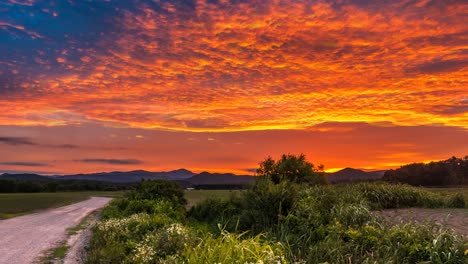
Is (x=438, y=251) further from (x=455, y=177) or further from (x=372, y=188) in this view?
(x=455, y=177)

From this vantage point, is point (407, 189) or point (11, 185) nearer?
point (407, 189)

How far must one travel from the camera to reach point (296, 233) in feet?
55.6

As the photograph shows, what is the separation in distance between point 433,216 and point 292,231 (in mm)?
5976

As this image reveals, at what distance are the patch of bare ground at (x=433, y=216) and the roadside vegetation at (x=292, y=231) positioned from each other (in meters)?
0.75

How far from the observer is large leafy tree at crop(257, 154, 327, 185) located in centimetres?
2805

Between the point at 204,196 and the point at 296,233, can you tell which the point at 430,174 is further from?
the point at 296,233

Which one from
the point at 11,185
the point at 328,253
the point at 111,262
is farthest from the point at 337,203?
the point at 11,185

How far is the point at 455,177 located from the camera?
154 feet

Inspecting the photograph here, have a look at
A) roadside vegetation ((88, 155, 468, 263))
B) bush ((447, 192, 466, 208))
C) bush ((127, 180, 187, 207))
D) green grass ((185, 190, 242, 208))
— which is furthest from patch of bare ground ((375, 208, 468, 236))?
bush ((127, 180, 187, 207))

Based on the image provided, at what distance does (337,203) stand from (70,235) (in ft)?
45.8

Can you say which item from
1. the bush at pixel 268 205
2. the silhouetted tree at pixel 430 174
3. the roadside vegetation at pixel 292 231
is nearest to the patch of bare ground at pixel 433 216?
the roadside vegetation at pixel 292 231

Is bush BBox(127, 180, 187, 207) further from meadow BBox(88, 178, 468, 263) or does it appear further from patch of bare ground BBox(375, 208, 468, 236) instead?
patch of bare ground BBox(375, 208, 468, 236)

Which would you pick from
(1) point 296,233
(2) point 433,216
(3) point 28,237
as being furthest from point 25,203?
(2) point 433,216

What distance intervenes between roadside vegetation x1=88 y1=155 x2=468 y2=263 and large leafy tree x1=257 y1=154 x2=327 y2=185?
0.20 feet
